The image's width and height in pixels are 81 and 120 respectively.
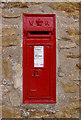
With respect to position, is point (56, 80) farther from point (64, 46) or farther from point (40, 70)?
point (64, 46)

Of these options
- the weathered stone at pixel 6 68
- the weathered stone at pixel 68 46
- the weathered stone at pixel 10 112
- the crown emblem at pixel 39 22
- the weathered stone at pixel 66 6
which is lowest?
the weathered stone at pixel 10 112

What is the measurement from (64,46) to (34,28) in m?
0.49

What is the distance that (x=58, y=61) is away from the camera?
92.6 inches

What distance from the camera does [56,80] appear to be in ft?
7.70

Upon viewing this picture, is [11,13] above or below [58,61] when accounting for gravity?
above

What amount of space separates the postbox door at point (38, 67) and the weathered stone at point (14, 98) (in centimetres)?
21

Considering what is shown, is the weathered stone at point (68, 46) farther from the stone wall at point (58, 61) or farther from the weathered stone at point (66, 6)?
the weathered stone at point (66, 6)

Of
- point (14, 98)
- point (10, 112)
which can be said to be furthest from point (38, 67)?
point (10, 112)

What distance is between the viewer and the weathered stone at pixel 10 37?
2328 mm

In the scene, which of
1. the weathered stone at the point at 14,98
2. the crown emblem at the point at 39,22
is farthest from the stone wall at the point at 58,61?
the crown emblem at the point at 39,22

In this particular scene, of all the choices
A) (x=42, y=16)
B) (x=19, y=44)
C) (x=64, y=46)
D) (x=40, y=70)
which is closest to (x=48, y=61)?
(x=40, y=70)

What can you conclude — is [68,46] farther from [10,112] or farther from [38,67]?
[10,112]

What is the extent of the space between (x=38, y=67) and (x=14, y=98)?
0.56 m

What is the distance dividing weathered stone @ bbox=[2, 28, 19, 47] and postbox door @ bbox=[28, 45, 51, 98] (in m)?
0.24
